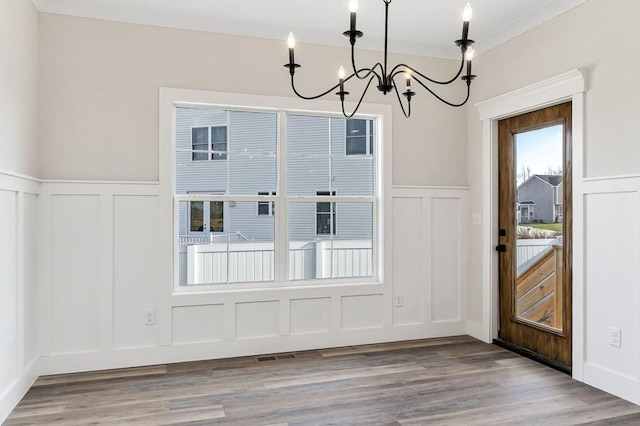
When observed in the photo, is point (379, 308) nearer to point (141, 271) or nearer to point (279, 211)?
point (279, 211)

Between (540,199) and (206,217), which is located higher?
(540,199)

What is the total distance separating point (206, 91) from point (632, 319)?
11.5ft

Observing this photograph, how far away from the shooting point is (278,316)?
401 cm

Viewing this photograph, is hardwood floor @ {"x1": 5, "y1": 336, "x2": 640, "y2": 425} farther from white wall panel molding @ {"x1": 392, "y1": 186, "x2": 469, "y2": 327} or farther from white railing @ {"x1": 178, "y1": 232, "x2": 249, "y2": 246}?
white railing @ {"x1": 178, "y1": 232, "x2": 249, "y2": 246}

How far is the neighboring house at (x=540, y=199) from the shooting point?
11.9 feet

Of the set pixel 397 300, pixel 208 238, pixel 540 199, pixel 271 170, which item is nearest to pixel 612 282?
pixel 540 199

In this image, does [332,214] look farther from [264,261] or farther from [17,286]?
[17,286]

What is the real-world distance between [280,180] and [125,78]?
58.6 inches

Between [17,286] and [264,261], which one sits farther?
[264,261]

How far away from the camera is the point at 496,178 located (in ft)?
13.9

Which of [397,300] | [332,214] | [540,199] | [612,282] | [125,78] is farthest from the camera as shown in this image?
[397,300]

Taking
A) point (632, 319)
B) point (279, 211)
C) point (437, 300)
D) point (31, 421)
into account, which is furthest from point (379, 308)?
point (31, 421)

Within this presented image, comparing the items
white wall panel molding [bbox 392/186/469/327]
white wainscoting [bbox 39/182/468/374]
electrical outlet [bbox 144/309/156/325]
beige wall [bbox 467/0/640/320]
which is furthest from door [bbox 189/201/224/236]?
beige wall [bbox 467/0/640/320]

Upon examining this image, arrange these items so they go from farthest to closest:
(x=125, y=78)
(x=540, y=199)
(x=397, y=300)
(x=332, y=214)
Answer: (x=397, y=300) → (x=332, y=214) → (x=540, y=199) → (x=125, y=78)
